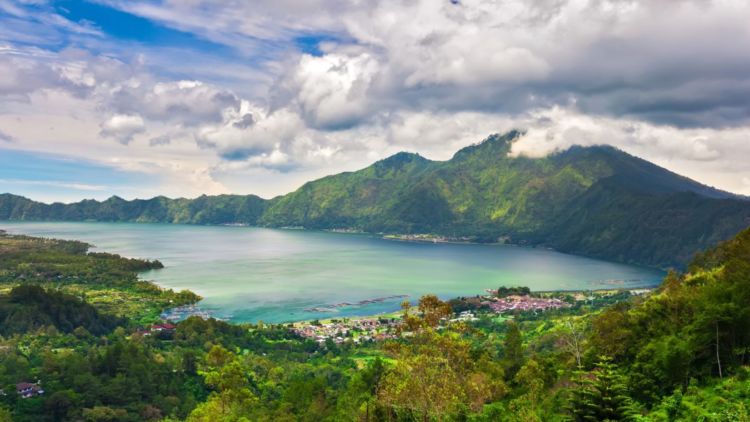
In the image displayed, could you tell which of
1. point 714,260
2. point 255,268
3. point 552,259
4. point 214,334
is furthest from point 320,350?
point 552,259

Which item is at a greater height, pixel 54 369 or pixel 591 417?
pixel 591 417

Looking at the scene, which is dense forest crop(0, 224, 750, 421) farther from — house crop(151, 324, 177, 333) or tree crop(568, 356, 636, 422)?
house crop(151, 324, 177, 333)

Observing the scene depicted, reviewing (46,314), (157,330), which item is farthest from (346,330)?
(46,314)

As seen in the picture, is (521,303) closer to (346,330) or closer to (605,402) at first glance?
(346,330)

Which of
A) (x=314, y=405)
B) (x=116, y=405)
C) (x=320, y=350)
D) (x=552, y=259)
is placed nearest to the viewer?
(x=314, y=405)

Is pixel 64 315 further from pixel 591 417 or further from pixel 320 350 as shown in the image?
pixel 591 417

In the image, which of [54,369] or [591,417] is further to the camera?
[54,369]

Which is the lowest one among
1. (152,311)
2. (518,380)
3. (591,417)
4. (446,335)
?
(152,311)
